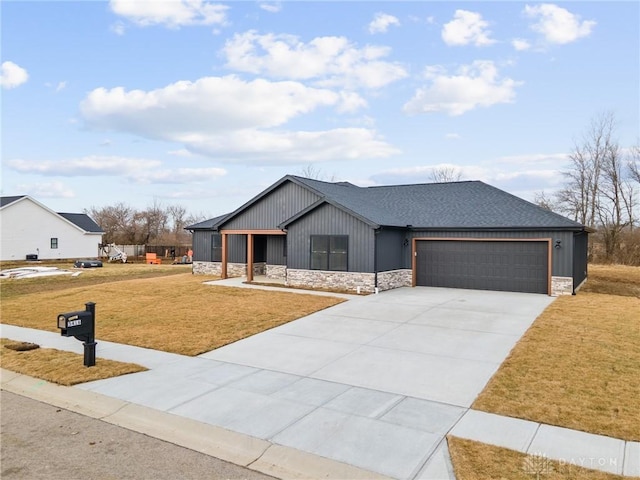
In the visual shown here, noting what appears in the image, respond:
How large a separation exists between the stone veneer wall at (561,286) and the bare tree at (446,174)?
32.3 m

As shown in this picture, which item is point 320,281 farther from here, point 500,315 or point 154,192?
point 154,192

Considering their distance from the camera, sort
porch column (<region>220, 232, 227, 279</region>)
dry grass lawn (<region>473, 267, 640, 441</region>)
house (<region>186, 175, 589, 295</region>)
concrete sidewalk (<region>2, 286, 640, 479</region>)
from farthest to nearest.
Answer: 1. porch column (<region>220, 232, 227, 279</region>)
2. house (<region>186, 175, 589, 295</region>)
3. dry grass lawn (<region>473, 267, 640, 441</region>)
4. concrete sidewalk (<region>2, 286, 640, 479</region>)

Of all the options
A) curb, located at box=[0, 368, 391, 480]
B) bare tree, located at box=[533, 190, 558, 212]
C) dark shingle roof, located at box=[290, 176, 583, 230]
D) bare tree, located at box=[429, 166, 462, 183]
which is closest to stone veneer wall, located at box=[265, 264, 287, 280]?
dark shingle roof, located at box=[290, 176, 583, 230]

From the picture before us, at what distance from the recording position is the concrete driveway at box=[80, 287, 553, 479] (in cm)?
477

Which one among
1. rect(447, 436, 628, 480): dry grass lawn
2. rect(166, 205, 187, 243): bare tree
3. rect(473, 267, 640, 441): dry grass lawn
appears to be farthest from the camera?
rect(166, 205, 187, 243): bare tree

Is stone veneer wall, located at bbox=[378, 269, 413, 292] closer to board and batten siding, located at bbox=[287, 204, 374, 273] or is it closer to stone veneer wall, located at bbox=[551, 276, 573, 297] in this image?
board and batten siding, located at bbox=[287, 204, 374, 273]

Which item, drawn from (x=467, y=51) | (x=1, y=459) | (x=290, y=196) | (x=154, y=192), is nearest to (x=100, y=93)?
(x=290, y=196)

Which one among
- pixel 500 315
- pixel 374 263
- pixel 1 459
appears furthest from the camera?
pixel 374 263

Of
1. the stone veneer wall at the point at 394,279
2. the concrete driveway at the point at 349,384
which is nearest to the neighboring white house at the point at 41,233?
the stone veneer wall at the point at 394,279

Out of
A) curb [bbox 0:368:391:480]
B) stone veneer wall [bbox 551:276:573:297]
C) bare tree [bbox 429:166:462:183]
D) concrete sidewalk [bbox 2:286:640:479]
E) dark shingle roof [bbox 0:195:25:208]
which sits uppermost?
bare tree [bbox 429:166:462:183]

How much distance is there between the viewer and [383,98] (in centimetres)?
2172

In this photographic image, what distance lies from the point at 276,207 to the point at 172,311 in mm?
8696

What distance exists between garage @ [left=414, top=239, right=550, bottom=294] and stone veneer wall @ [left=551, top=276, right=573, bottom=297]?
26 cm

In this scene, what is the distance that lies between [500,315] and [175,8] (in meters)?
14.0
